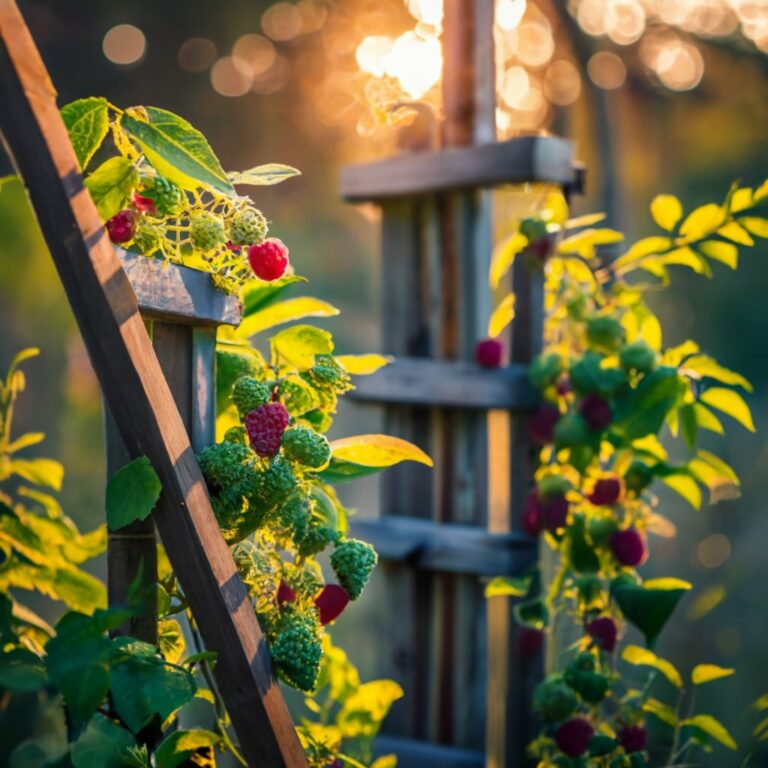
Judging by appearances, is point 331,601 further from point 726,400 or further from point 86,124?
point 726,400

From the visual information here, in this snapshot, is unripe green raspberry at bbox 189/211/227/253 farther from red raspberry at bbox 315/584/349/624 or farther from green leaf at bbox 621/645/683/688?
green leaf at bbox 621/645/683/688

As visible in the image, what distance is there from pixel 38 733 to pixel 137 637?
1203 mm

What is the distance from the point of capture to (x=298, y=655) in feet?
2.50

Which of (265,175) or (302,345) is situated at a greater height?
(265,175)

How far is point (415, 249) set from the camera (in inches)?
59.6

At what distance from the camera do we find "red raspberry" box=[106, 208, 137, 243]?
748 mm

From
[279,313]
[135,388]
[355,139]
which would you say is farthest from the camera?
[355,139]

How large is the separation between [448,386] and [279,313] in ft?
1.71

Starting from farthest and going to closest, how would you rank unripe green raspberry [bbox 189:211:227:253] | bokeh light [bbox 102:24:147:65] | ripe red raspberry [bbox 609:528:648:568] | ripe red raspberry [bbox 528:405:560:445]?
1. bokeh light [bbox 102:24:147:65]
2. ripe red raspberry [bbox 528:405:560:445]
3. ripe red raspberry [bbox 609:528:648:568]
4. unripe green raspberry [bbox 189:211:227:253]

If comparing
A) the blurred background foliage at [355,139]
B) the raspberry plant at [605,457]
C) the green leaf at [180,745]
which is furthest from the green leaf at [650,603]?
the blurred background foliage at [355,139]

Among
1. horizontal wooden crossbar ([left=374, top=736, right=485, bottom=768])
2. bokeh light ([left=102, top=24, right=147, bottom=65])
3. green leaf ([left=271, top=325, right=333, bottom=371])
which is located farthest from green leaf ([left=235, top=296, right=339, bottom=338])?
bokeh light ([left=102, top=24, right=147, bottom=65])

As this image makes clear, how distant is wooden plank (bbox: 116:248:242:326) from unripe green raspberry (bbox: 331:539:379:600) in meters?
0.23

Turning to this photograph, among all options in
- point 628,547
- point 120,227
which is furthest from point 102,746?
point 628,547

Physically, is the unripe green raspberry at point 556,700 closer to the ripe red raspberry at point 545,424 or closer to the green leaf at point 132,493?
the ripe red raspberry at point 545,424
